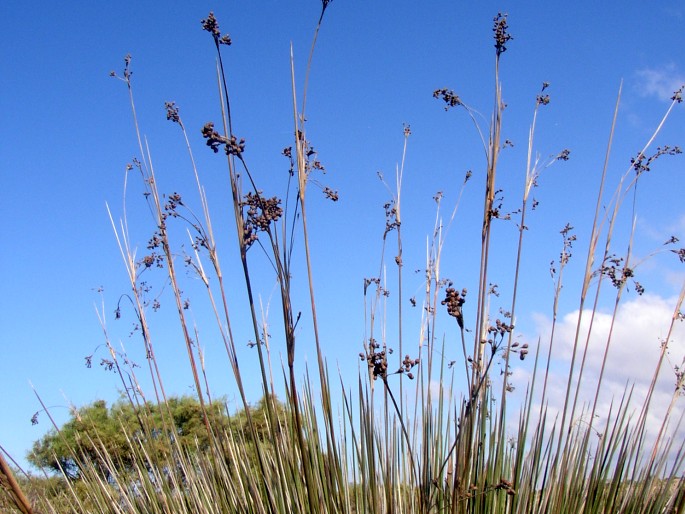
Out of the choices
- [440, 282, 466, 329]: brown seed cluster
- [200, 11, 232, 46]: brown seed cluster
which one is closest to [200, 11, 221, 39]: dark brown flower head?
Answer: [200, 11, 232, 46]: brown seed cluster

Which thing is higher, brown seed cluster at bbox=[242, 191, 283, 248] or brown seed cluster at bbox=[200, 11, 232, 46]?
brown seed cluster at bbox=[200, 11, 232, 46]

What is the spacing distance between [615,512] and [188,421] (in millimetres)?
12656

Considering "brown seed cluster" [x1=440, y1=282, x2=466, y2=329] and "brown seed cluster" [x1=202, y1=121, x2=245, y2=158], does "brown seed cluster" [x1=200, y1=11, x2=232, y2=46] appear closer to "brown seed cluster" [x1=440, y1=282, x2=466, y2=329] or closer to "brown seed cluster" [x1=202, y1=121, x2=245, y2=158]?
"brown seed cluster" [x1=202, y1=121, x2=245, y2=158]

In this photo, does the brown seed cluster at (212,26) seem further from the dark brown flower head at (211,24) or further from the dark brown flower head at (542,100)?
the dark brown flower head at (542,100)

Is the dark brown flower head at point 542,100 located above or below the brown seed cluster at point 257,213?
above

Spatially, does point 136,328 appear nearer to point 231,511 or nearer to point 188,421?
point 231,511

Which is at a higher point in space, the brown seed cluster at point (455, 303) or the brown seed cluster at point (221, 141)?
the brown seed cluster at point (221, 141)

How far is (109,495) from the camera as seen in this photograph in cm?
334

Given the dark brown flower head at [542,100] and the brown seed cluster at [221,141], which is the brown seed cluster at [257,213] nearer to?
the brown seed cluster at [221,141]

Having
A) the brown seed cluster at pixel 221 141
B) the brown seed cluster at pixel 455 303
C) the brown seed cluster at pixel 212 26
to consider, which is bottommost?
the brown seed cluster at pixel 455 303

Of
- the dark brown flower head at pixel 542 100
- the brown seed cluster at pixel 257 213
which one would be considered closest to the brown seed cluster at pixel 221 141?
the brown seed cluster at pixel 257 213

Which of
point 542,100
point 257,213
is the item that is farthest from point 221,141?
point 542,100

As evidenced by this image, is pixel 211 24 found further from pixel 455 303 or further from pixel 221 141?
pixel 455 303

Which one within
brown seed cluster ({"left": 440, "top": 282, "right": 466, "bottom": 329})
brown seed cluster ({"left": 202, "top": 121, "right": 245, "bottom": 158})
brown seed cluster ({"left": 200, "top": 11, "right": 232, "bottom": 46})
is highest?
brown seed cluster ({"left": 200, "top": 11, "right": 232, "bottom": 46})
